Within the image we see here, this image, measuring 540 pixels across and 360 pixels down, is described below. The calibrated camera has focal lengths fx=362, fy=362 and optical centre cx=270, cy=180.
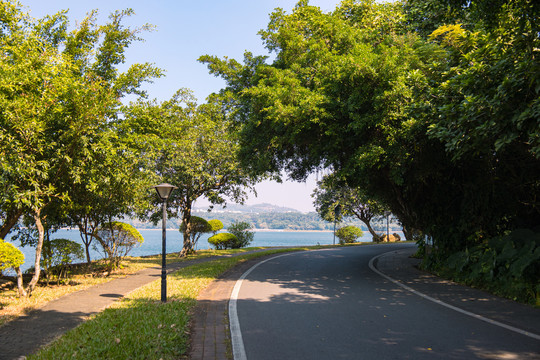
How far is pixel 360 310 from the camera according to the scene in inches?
293

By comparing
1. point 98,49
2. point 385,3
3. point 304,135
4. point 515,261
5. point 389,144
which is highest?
point 385,3

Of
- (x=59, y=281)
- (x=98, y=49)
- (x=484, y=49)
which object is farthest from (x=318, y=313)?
(x=98, y=49)

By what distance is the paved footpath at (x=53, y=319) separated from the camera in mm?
5972

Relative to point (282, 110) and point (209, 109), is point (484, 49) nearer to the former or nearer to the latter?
point (282, 110)

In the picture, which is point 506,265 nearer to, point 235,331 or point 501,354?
point 501,354

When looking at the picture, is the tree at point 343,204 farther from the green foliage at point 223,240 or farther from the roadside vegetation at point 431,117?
the roadside vegetation at point 431,117

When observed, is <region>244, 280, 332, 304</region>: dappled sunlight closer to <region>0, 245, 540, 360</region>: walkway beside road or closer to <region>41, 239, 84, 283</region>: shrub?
<region>0, 245, 540, 360</region>: walkway beside road

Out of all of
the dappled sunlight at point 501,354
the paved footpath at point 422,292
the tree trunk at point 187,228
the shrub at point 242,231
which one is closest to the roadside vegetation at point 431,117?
the paved footpath at point 422,292

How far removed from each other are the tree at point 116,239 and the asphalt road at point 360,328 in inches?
281

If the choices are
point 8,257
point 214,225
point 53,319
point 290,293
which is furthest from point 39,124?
point 214,225

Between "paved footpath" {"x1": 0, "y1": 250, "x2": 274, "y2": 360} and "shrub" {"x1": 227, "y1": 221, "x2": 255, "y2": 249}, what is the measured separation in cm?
2089

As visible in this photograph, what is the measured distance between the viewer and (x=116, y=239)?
1473 cm

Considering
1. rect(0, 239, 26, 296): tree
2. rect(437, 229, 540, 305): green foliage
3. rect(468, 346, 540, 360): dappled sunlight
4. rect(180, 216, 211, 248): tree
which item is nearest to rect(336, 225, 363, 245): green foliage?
rect(180, 216, 211, 248): tree

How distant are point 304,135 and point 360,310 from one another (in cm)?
682
